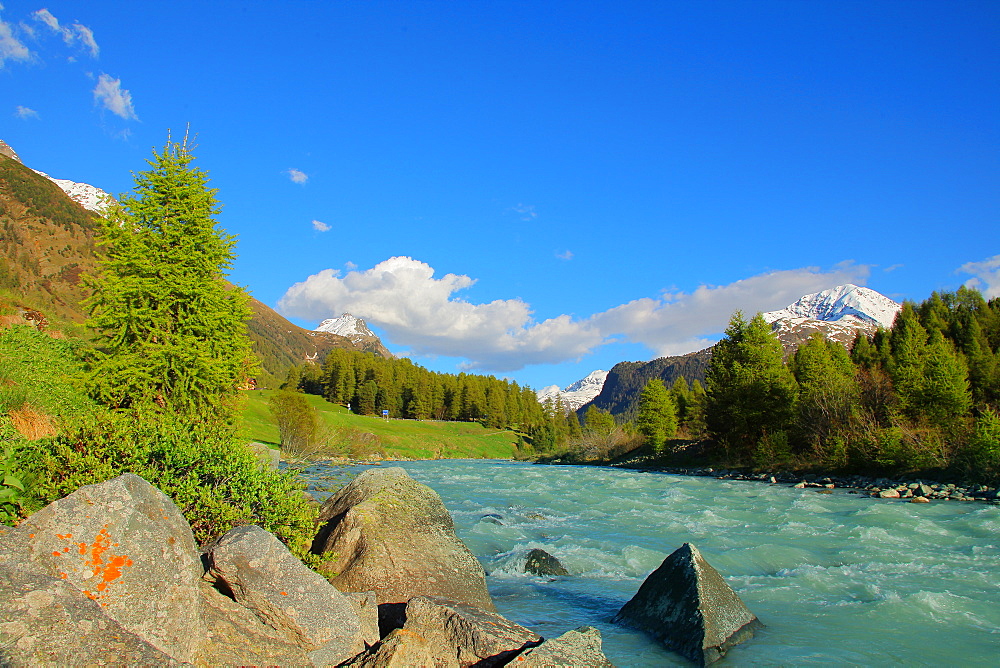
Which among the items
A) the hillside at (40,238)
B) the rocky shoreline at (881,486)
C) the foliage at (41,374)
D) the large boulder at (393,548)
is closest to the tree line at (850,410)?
the rocky shoreline at (881,486)

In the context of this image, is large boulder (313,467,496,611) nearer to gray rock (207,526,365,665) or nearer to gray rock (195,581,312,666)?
gray rock (207,526,365,665)

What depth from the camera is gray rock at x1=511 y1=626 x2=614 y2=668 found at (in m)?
5.74

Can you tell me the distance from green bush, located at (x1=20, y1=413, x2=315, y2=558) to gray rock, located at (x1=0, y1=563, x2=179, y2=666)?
3.12 m

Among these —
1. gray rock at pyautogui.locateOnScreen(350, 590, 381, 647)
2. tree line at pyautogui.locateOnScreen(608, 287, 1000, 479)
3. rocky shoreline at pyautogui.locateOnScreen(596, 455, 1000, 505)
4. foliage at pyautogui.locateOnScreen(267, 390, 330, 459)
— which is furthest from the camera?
foliage at pyautogui.locateOnScreen(267, 390, 330, 459)

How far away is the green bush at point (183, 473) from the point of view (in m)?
6.88

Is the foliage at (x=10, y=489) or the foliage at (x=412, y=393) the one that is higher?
the foliage at (x=412, y=393)

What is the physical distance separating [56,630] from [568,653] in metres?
4.68

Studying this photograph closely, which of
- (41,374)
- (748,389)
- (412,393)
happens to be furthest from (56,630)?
(412,393)

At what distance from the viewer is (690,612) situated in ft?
27.2

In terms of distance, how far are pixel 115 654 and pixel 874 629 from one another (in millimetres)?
10460

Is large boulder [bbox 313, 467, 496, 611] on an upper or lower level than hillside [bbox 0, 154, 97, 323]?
lower

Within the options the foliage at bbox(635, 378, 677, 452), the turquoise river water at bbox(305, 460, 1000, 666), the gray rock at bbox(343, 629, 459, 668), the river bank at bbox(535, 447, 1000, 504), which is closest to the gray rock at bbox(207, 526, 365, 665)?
the gray rock at bbox(343, 629, 459, 668)

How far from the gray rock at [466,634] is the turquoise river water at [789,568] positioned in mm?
2140

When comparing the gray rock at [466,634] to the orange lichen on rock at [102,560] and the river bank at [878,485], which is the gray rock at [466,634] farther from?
the river bank at [878,485]
